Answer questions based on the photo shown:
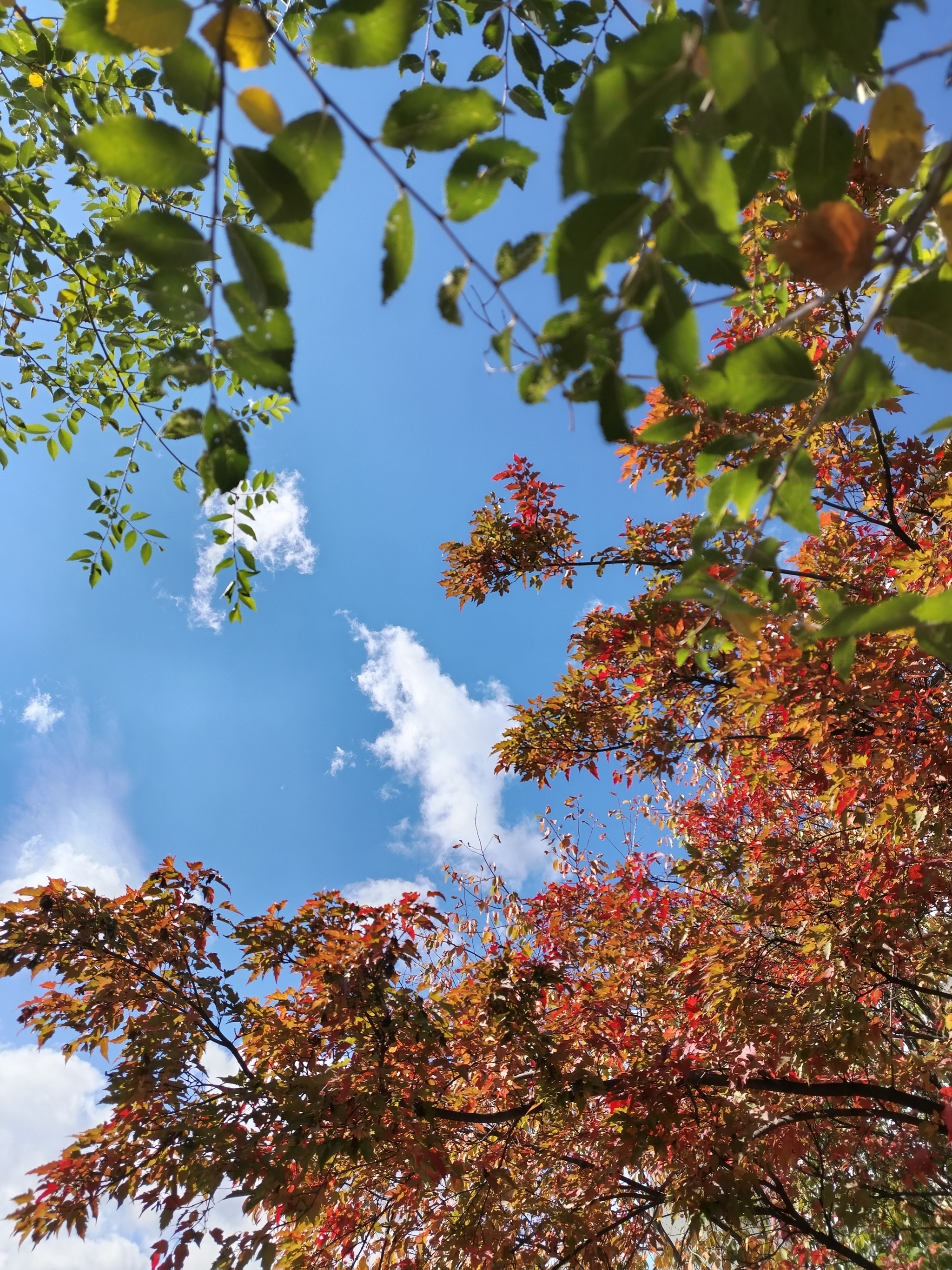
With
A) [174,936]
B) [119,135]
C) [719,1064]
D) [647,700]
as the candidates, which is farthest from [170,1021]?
[119,135]

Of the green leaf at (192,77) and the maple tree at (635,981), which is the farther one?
the maple tree at (635,981)

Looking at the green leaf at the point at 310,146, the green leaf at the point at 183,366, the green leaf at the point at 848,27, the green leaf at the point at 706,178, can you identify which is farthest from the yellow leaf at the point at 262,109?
the green leaf at the point at 848,27

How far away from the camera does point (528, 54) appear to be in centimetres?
180

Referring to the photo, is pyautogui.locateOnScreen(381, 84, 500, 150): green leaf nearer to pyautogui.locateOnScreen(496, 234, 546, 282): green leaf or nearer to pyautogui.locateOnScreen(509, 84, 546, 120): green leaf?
pyautogui.locateOnScreen(496, 234, 546, 282): green leaf

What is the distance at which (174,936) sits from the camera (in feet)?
13.4

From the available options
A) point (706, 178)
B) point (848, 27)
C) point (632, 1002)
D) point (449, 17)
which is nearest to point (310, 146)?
point (706, 178)

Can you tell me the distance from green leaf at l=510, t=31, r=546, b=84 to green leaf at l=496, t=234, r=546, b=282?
1459 millimetres

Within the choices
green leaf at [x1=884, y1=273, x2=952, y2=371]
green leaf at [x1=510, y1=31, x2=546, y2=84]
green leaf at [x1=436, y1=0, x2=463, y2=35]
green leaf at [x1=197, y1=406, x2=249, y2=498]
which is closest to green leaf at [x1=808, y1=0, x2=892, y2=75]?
green leaf at [x1=884, y1=273, x2=952, y2=371]

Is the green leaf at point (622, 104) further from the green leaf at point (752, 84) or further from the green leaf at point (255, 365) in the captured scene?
the green leaf at point (255, 365)

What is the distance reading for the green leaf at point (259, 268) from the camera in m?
0.65

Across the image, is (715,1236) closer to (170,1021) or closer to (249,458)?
(170,1021)

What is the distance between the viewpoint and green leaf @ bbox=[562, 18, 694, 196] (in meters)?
0.53

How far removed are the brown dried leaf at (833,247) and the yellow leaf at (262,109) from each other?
0.50m

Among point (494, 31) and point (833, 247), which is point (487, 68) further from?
point (833, 247)
